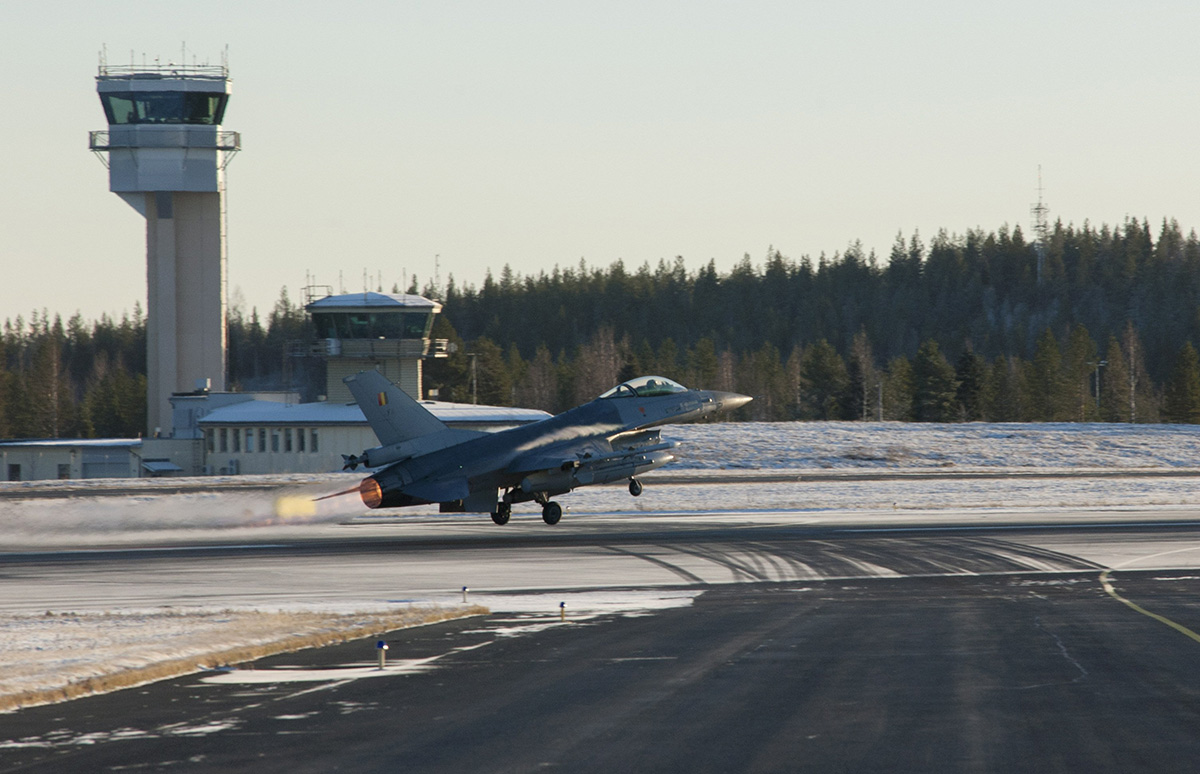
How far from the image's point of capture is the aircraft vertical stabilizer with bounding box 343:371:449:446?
38375mm

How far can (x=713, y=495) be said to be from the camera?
178 feet

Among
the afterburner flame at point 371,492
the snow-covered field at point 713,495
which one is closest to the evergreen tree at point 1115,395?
the snow-covered field at point 713,495

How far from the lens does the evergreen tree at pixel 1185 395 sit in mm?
120500

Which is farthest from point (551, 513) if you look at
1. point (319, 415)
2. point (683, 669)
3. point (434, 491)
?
point (319, 415)

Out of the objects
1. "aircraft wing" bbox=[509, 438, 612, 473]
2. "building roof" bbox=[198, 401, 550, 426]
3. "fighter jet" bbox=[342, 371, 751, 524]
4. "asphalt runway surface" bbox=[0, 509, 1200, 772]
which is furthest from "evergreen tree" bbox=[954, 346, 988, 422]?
"asphalt runway surface" bbox=[0, 509, 1200, 772]

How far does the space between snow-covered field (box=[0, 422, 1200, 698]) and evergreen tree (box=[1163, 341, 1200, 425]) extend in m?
28.8

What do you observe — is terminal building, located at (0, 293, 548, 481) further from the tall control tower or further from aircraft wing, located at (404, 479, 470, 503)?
aircraft wing, located at (404, 479, 470, 503)

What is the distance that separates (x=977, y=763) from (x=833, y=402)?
5111 inches

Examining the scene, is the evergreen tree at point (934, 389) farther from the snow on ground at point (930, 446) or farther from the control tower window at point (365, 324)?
the control tower window at point (365, 324)

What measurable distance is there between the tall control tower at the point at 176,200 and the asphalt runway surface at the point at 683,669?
63.9 m

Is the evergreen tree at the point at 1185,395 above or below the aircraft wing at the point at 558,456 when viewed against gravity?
above

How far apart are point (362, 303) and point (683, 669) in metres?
72.9

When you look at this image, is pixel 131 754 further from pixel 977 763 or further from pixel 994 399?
pixel 994 399

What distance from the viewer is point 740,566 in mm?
30688
